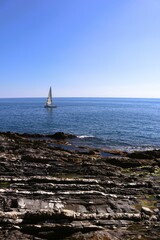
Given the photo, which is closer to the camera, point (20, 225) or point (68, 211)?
point (20, 225)

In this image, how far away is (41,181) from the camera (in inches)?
1028

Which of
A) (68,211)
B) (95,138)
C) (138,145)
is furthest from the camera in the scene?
(95,138)

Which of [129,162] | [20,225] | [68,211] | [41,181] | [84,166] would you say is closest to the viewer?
[20,225]

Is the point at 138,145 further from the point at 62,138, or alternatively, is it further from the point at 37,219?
the point at 37,219

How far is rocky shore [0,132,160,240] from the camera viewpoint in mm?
17359

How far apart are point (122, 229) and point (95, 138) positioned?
44086mm

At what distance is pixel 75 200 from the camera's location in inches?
840

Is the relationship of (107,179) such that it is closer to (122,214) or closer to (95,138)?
(122,214)

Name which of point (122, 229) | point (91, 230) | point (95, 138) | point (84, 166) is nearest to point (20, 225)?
point (91, 230)

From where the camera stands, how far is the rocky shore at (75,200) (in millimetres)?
17359

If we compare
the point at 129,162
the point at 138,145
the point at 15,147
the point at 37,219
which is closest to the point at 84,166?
the point at 129,162

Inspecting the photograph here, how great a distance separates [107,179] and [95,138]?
113 feet

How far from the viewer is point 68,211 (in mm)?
19109

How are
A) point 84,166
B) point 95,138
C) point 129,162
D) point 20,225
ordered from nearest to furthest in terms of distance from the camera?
point 20,225, point 84,166, point 129,162, point 95,138
